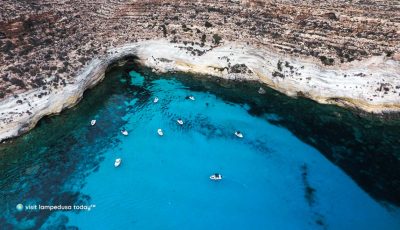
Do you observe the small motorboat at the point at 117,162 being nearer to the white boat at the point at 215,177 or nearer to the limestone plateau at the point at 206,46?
the white boat at the point at 215,177

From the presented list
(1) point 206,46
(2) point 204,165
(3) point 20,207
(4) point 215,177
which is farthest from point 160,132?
(3) point 20,207

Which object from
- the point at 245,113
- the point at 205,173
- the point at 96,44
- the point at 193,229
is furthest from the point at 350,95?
the point at 96,44

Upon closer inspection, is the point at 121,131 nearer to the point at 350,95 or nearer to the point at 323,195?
the point at 323,195

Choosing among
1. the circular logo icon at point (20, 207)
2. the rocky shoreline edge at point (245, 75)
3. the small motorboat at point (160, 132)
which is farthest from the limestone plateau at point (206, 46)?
the small motorboat at point (160, 132)

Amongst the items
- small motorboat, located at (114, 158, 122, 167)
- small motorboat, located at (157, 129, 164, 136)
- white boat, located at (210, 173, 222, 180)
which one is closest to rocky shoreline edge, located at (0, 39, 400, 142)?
small motorboat, located at (114, 158, 122, 167)

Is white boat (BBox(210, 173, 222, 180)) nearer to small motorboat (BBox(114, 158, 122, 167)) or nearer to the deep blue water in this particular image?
the deep blue water

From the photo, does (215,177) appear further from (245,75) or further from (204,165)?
(245,75)
